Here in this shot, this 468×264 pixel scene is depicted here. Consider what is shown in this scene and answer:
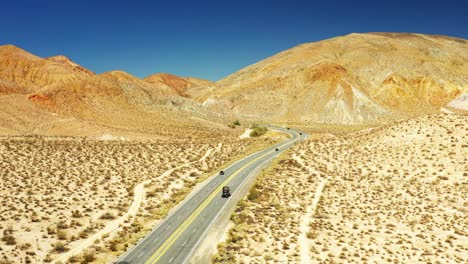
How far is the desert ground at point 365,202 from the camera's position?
104ft

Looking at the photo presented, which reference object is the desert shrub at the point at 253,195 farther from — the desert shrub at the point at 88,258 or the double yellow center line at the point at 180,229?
the desert shrub at the point at 88,258

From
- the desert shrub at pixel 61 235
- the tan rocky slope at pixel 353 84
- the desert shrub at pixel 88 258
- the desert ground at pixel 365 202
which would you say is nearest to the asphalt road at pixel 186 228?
the desert shrub at pixel 88 258

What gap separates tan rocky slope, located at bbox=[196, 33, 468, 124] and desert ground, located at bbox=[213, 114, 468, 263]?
7427 centimetres

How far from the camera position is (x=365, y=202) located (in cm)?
4300

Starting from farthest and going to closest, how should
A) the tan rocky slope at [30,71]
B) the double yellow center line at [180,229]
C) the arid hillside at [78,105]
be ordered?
the tan rocky slope at [30,71]
the arid hillside at [78,105]
the double yellow center line at [180,229]

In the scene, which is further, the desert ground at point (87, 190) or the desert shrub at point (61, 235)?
the desert shrub at point (61, 235)

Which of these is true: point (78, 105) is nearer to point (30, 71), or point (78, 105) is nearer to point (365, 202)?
point (30, 71)

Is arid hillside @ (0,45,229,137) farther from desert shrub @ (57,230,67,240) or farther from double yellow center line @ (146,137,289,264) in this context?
desert shrub @ (57,230,67,240)

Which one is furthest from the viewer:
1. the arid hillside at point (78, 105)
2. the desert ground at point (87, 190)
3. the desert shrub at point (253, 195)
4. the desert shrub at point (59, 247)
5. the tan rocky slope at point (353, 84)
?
the tan rocky slope at point (353, 84)

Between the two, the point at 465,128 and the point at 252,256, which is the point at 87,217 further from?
the point at 465,128

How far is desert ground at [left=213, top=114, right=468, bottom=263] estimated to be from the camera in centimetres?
3169

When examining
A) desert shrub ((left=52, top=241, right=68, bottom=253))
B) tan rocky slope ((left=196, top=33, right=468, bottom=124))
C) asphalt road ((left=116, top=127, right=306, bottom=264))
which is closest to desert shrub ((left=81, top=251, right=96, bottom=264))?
asphalt road ((left=116, top=127, right=306, bottom=264))

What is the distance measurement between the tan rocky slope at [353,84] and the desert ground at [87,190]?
74853 mm

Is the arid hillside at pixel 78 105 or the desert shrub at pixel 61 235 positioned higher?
the arid hillside at pixel 78 105
